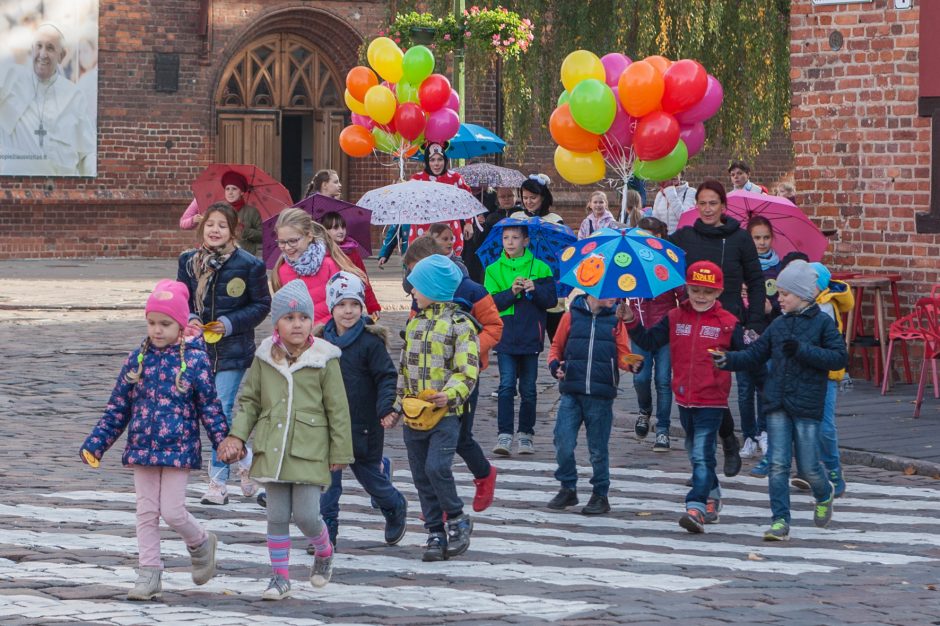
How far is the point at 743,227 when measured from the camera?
1241 centimetres

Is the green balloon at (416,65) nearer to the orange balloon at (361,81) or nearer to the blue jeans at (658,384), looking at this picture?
the orange balloon at (361,81)

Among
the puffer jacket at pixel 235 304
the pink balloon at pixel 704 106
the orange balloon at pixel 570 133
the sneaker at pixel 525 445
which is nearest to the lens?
the puffer jacket at pixel 235 304

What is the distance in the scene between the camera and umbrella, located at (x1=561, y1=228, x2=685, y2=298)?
988 centimetres

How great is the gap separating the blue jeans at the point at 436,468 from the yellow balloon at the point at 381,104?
966cm

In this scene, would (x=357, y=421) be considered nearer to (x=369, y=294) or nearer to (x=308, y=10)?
(x=369, y=294)

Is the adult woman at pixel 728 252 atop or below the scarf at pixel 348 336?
atop

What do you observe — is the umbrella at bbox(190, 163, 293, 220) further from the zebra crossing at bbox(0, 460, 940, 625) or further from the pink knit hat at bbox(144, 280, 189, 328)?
the pink knit hat at bbox(144, 280, 189, 328)

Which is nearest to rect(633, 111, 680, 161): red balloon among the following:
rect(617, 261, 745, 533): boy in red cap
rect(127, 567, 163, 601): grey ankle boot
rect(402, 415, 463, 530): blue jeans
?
rect(617, 261, 745, 533): boy in red cap

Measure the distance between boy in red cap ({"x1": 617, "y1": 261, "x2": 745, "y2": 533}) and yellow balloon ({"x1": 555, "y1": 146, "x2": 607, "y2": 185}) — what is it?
151 inches

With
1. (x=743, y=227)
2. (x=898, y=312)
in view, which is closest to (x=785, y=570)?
(x=743, y=227)

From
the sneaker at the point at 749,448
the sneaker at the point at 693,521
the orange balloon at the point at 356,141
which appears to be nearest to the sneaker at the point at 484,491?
the sneaker at the point at 693,521

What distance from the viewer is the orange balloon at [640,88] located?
42.3ft

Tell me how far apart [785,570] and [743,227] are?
4.63 m

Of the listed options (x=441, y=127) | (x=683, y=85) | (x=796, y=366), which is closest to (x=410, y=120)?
(x=441, y=127)
